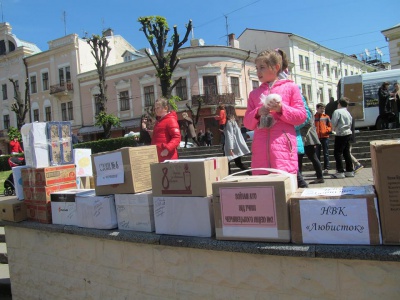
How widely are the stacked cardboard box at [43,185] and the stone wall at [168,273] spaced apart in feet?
0.62

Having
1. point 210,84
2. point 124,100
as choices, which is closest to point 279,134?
point 210,84

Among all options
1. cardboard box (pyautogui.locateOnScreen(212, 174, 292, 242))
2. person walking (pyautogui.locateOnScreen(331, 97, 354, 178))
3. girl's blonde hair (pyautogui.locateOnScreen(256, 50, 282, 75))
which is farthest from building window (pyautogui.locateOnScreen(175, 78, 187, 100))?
cardboard box (pyautogui.locateOnScreen(212, 174, 292, 242))

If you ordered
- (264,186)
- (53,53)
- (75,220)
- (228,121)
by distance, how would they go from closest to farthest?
(264,186) < (75,220) < (228,121) < (53,53)

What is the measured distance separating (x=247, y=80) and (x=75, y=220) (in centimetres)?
3040

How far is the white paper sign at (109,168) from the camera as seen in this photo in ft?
9.29

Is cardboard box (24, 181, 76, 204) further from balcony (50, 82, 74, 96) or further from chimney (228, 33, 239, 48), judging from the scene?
chimney (228, 33, 239, 48)

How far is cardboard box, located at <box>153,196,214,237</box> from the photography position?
7.65ft

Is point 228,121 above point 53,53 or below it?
below

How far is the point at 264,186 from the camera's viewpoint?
2055 millimetres

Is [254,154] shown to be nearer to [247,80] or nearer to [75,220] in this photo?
[75,220]

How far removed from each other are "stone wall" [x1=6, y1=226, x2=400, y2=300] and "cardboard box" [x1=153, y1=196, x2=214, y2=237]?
12 cm

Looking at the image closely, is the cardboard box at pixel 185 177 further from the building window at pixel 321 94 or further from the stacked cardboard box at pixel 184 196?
the building window at pixel 321 94

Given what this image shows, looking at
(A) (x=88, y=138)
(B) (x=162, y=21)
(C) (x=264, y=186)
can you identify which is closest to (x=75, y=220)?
(C) (x=264, y=186)

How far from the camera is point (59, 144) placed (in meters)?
3.86
